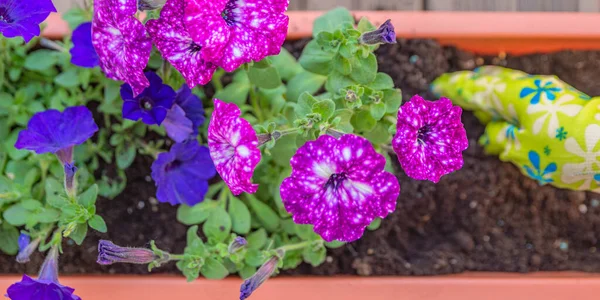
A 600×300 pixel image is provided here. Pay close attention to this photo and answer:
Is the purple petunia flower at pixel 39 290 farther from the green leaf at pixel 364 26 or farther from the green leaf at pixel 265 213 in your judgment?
the green leaf at pixel 364 26

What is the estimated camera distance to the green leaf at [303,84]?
0.85 metres

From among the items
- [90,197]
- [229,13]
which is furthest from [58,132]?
[229,13]

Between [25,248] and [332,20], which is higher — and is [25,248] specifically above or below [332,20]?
below

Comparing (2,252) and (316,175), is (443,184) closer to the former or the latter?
(316,175)

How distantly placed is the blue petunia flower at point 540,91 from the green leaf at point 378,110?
30 cm

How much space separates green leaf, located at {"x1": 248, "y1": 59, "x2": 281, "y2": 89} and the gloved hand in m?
0.40

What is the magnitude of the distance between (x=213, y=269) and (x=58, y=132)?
0.99ft

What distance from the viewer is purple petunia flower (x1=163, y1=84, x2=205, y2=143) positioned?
806 mm

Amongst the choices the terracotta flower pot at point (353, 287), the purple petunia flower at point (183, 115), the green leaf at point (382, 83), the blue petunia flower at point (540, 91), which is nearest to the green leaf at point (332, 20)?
the green leaf at point (382, 83)

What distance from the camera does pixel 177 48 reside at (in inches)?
25.1

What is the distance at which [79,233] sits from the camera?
73 centimetres

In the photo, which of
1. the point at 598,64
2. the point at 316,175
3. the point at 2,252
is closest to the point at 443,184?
the point at 598,64

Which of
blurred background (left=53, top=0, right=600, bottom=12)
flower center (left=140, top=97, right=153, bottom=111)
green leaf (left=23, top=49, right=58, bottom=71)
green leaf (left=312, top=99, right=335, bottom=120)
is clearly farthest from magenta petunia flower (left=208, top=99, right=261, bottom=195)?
blurred background (left=53, top=0, right=600, bottom=12)

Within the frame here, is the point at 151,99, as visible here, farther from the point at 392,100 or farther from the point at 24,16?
the point at 392,100
